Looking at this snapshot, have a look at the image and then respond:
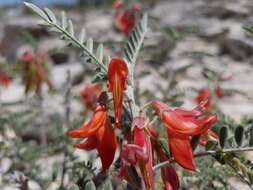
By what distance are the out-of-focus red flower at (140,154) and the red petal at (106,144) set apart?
0.03m

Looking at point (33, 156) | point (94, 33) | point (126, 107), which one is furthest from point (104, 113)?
point (94, 33)

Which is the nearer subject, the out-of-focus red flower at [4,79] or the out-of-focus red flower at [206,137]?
the out-of-focus red flower at [206,137]

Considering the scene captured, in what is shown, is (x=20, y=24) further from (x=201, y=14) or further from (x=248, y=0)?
(x=248, y=0)

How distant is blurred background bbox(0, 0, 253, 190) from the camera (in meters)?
2.18

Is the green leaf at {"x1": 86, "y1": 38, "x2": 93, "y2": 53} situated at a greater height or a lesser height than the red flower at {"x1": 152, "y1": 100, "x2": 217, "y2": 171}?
greater

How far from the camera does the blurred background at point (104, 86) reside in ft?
7.16

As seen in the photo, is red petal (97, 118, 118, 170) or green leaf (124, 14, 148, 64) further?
green leaf (124, 14, 148, 64)

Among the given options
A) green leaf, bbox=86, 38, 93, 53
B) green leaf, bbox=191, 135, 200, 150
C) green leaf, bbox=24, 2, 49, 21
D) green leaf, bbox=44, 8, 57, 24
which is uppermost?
green leaf, bbox=24, 2, 49, 21

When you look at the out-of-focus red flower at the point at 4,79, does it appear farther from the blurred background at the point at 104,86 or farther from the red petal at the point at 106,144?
the red petal at the point at 106,144

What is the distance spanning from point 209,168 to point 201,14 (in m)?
12.2

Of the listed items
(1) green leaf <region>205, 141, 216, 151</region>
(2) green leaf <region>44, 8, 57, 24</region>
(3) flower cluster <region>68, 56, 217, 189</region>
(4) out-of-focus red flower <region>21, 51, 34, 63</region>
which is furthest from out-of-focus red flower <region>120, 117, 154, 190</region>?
(4) out-of-focus red flower <region>21, 51, 34, 63</region>

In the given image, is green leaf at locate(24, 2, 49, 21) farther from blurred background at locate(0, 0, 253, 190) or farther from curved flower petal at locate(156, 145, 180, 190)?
curved flower petal at locate(156, 145, 180, 190)

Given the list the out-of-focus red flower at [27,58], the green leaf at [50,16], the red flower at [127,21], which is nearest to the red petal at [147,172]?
the green leaf at [50,16]

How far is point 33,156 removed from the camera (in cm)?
241
